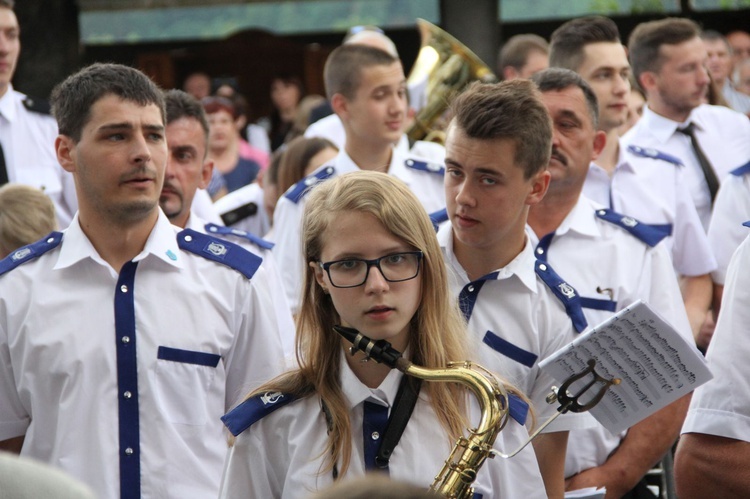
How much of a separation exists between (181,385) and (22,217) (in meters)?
1.32

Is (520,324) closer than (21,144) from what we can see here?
Yes

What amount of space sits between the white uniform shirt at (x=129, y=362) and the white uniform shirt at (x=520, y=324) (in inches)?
28.4

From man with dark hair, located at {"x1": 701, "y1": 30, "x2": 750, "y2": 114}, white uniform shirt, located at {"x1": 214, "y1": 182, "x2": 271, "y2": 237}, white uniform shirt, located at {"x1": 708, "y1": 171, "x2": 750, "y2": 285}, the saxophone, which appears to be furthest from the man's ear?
man with dark hair, located at {"x1": 701, "y1": 30, "x2": 750, "y2": 114}

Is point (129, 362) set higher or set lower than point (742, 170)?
lower

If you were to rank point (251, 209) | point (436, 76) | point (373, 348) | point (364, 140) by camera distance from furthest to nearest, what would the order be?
point (436, 76), point (251, 209), point (364, 140), point (373, 348)

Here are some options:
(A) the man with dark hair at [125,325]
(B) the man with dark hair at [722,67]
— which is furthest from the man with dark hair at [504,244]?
(B) the man with dark hair at [722,67]

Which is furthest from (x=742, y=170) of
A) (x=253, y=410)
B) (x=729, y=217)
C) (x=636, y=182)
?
(x=253, y=410)

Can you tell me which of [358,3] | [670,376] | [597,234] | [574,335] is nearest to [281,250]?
[597,234]

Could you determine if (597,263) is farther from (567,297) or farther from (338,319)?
(338,319)

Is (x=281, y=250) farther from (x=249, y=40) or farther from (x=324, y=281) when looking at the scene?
(x=249, y=40)

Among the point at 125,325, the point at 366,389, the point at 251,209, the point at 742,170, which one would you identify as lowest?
the point at 251,209

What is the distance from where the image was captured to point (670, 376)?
319 cm

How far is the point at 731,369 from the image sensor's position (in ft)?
10.8

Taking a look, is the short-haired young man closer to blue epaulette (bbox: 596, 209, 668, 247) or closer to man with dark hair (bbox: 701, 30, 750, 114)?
blue epaulette (bbox: 596, 209, 668, 247)
